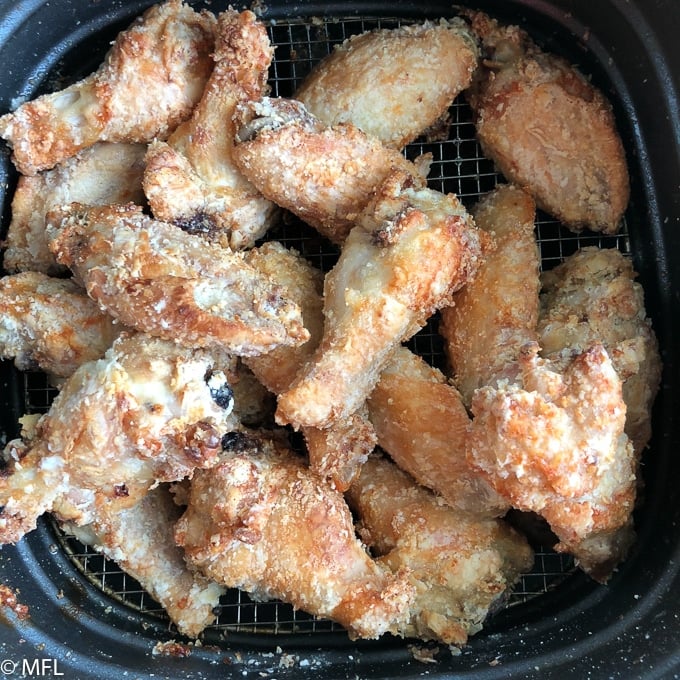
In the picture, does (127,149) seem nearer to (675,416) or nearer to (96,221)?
(96,221)

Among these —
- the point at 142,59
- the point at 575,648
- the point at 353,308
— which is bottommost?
the point at 575,648

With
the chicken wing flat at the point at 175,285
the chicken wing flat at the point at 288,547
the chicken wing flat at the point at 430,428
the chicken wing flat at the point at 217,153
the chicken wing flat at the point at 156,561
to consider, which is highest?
the chicken wing flat at the point at 217,153

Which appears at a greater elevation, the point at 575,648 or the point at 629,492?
the point at 629,492

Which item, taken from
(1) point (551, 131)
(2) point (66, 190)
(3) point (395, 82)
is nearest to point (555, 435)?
(1) point (551, 131)

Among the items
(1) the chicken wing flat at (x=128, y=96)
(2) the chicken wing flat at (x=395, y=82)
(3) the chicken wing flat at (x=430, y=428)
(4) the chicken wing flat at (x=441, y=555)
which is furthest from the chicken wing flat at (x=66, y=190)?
(4) the chicken wing flat at (x=441, y=555)

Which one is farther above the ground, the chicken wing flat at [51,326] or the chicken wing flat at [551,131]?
the chicken wing flat at [551,131]

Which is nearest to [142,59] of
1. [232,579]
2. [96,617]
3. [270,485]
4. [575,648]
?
[270,485]

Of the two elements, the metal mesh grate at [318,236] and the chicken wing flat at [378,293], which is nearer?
the chicken wing flat at [378,293]

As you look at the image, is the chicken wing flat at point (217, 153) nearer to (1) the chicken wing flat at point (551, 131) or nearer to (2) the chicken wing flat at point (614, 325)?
(1) the chicken wing flat at point (551, 131)
